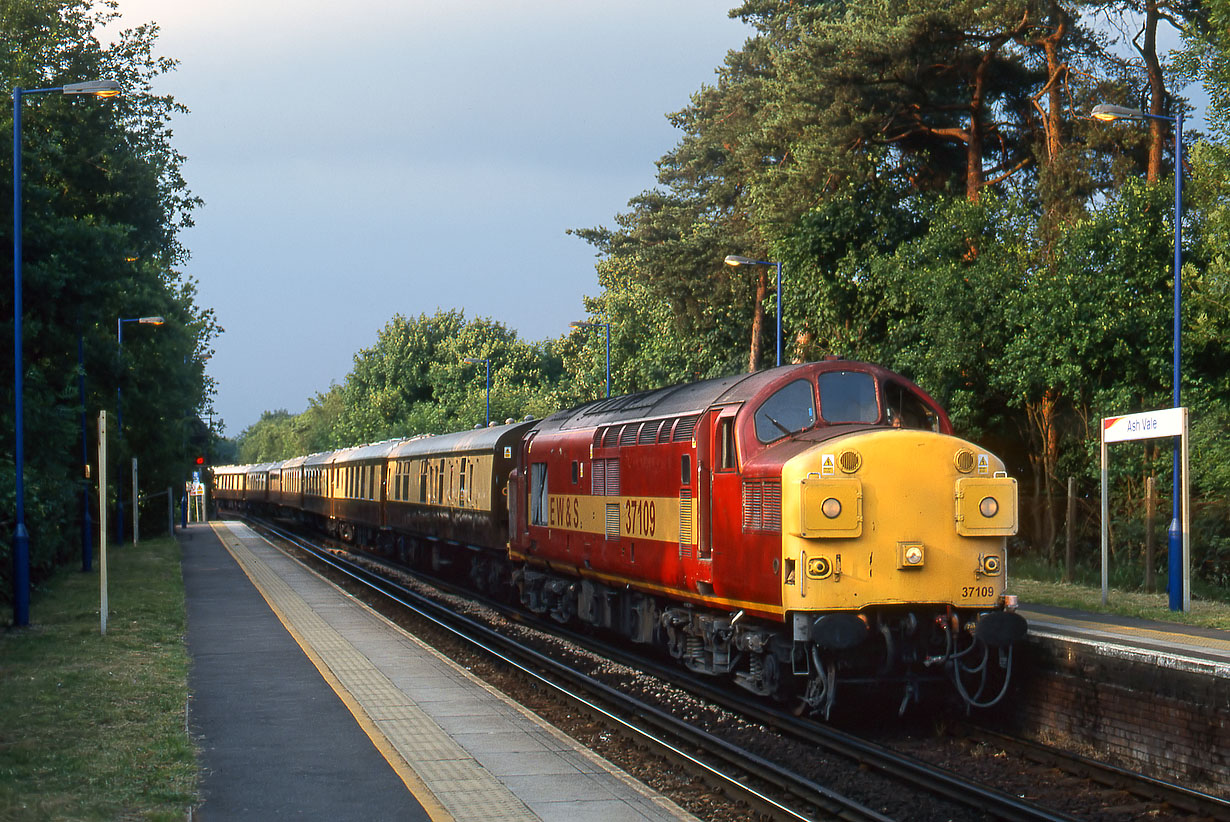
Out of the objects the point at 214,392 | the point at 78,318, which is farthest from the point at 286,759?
the point at 214,392

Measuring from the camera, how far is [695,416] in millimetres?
14172

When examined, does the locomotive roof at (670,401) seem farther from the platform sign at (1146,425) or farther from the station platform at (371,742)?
the platform sign at (1146,425)

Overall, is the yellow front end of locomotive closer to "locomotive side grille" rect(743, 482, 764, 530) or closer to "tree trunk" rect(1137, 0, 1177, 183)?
"locomotive side grille" rect(743, 482, 764, 530)

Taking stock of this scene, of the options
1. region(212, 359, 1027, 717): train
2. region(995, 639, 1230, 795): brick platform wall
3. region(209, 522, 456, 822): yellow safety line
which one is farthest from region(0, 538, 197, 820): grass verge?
region(995, 639, 1230, 795): brick platform wall

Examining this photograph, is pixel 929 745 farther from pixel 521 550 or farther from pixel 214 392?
pixel 214 392

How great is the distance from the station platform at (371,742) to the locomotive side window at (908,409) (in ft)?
15.1

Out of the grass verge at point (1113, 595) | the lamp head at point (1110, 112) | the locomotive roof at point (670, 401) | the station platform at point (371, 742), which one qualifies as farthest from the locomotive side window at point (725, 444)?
the lamp head at point (1110, 112)

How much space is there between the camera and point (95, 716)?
12.6m

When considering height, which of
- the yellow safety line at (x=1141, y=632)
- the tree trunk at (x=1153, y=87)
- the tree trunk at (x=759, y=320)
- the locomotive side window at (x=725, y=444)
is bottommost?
the yellow safety line at (x=1141, y=632)

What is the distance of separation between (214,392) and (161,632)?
49371mm

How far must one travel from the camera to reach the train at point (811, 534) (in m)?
11.6

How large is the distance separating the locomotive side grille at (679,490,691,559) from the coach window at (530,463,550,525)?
6027mm

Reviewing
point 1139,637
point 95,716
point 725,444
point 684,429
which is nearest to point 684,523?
point 684,429

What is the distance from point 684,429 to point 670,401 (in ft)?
4.49
